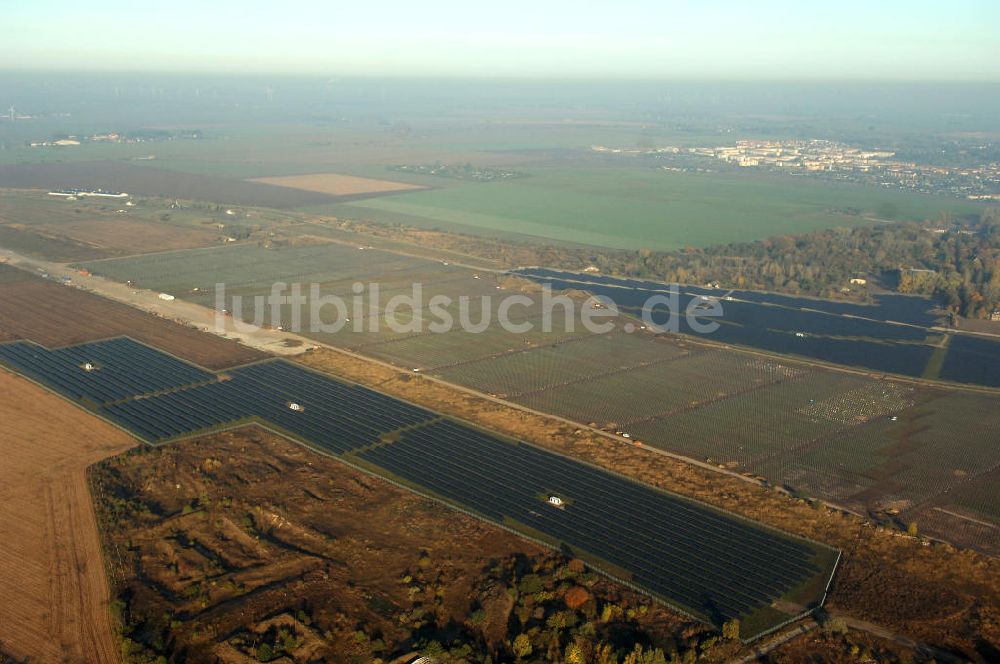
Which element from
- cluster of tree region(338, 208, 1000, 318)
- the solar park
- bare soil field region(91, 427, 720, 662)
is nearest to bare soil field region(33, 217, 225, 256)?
cluster of tree region(338, 208, 1000, 318)

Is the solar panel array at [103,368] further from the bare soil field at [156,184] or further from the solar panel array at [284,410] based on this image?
the bare soil field at [156,184]

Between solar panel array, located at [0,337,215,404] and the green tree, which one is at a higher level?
solar panel array, located at [0,337,215,404]

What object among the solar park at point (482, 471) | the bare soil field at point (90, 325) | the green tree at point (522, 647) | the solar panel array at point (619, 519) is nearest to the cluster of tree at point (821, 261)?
the bare soil field at point (90, 325)

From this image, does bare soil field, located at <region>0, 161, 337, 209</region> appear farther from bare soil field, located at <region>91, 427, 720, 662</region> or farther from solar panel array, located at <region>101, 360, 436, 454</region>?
bare soil field, located at <region>91, 427, 720, 662</region>

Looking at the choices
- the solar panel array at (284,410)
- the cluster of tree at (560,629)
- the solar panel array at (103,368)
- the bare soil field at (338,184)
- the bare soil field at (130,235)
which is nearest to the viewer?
the cluster of tree at (560,629)

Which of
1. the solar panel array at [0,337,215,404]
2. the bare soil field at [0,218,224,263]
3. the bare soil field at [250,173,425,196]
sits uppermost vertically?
the bare soil field at [250,173,425,196]

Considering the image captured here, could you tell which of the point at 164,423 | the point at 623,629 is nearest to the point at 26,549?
the point at 164,423
